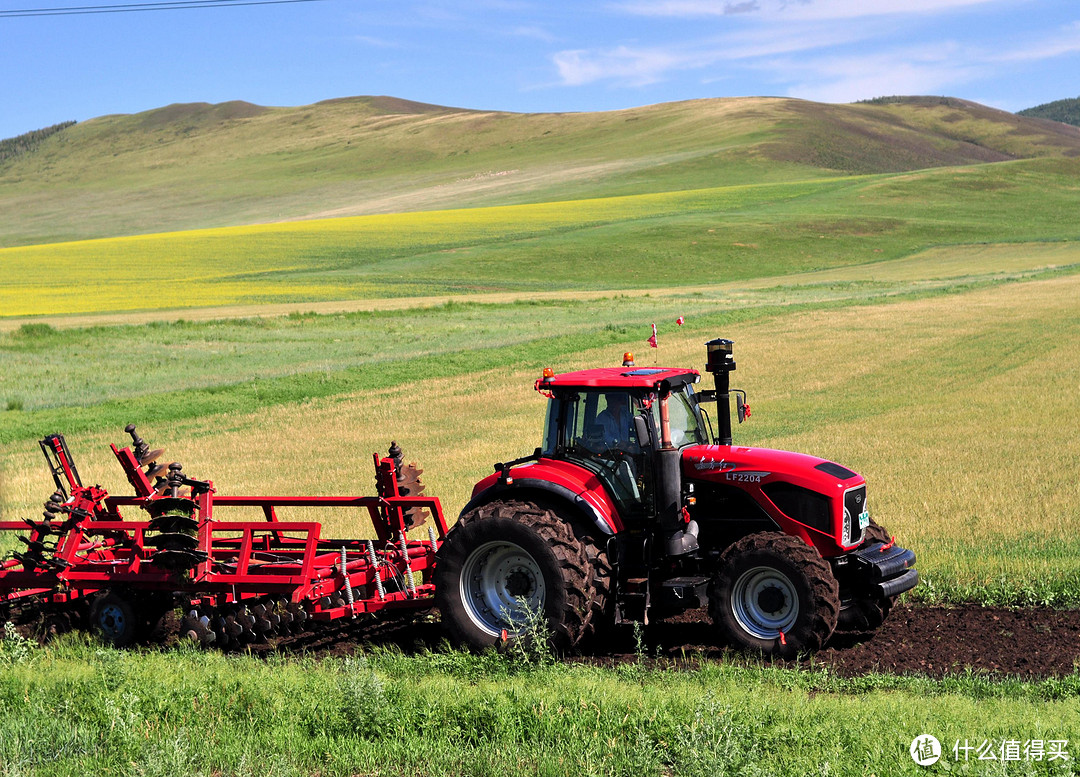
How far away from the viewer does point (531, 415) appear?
21.9m

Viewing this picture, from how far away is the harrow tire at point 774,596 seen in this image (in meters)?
7.71

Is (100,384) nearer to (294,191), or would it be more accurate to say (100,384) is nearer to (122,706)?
(122,706)

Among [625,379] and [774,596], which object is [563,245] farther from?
[774,596]

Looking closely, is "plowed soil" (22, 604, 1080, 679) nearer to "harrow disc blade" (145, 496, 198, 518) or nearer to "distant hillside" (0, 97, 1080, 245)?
"harrow disc blade" (145, 496, 198, 518)

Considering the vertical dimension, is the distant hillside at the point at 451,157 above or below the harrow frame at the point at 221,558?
above

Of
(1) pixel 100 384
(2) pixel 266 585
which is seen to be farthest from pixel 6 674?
(1) pixel 100 384

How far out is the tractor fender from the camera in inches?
327

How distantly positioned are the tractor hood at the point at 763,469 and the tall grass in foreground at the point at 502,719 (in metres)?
1.46

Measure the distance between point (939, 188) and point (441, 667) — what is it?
95.0m

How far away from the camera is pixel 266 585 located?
351 inches

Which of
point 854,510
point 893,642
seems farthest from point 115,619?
point 893,642

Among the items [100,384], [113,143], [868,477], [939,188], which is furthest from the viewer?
[113,143]

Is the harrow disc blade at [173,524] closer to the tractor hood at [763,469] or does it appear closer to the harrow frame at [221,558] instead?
the harrow frame at [221,558]

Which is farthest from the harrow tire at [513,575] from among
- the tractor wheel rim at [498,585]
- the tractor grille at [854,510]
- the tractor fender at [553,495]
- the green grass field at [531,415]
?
the tractor grille at [854,510]
